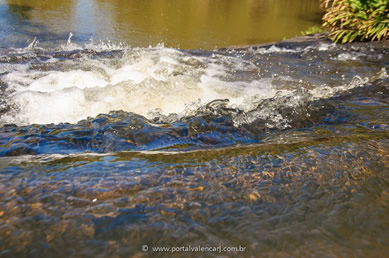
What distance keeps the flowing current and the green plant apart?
12.4 ft

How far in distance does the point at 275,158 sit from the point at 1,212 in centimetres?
158

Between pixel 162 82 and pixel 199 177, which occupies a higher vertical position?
pixel 162 82

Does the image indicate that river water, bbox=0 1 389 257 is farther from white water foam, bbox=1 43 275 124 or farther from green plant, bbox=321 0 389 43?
green plant, bbox=321 0 389 43

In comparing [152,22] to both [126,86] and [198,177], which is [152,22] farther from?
[198,177]

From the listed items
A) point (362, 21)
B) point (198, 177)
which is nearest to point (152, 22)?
point (362, 21)

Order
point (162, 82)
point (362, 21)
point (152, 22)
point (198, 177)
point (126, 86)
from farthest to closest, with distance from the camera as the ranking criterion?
point (152, 22), point (362, 21), point (162, 82), point (126, 86), point (198, 177)

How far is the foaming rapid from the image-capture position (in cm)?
396

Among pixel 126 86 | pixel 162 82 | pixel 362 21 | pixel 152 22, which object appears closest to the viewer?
pixel 126 86

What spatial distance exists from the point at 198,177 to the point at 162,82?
3.27 meters

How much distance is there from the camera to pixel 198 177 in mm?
1891

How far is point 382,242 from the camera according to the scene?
4.68ft

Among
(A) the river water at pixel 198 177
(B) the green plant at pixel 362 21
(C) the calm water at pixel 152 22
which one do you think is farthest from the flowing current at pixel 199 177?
(C) the calm water at pixel 152 22

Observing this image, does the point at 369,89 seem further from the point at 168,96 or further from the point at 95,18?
the point at 95,18

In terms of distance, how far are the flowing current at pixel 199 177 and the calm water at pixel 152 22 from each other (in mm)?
6142
